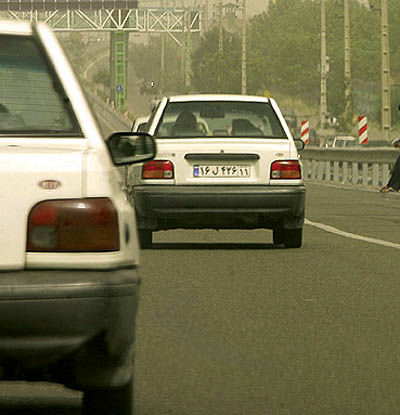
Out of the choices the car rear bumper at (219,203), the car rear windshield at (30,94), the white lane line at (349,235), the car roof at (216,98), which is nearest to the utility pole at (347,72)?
the white lane line at (349,235)

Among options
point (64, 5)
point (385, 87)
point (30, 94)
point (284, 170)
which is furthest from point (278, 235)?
point (64, 5)

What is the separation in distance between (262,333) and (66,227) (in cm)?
385

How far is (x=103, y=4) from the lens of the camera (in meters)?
123

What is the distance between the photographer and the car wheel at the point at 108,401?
16.9 feet

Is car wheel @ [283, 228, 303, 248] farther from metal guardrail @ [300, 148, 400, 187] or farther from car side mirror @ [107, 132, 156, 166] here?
metal guardrail @ [300, 148, 400, 187]

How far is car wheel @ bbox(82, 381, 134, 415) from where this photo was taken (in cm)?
515

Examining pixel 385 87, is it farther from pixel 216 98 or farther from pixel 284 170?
pixel 284 170

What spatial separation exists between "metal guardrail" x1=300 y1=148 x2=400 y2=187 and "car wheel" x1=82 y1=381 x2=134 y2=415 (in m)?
26.3

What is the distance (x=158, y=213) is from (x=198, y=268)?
6.30 feet

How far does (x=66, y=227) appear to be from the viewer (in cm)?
491

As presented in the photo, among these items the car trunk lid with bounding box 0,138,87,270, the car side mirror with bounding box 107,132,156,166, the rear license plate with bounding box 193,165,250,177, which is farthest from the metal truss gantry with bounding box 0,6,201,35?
the car trunk lid with bounding box 0,138,87,270

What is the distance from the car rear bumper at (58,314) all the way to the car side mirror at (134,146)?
1534 millimetres

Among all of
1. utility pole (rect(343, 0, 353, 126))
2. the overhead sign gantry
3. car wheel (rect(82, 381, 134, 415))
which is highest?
the overhead sign gantry

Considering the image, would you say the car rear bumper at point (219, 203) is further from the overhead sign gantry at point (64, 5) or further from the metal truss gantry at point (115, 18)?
the metal truss gantry at point (115, 18)
